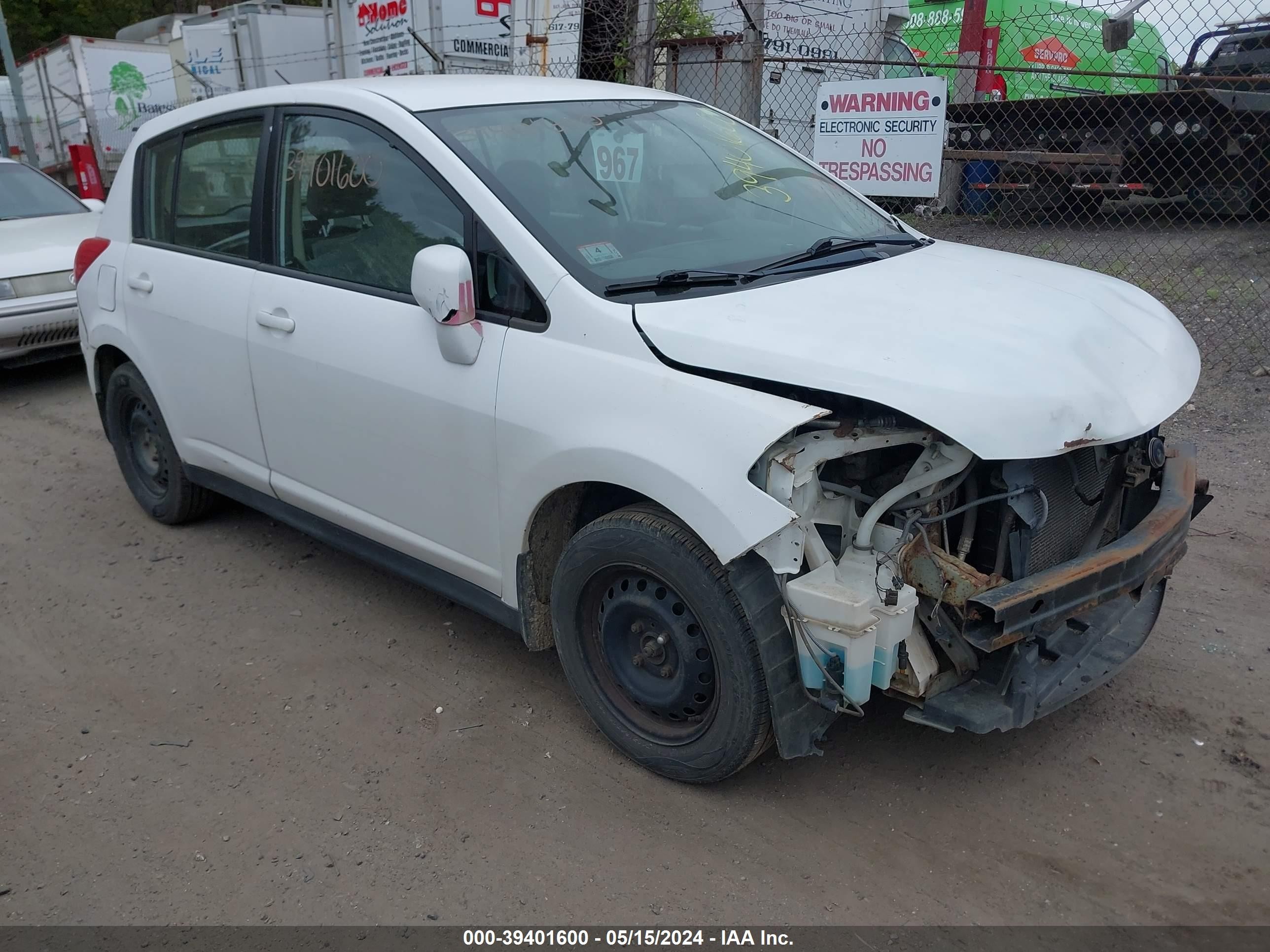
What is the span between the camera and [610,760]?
323 cm

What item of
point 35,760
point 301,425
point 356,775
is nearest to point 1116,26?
point 301,425

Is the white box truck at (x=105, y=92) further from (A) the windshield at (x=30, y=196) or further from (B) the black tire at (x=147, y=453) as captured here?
(B) the black tire at (x=147, y=453)

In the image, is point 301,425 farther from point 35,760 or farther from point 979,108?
point 979,108

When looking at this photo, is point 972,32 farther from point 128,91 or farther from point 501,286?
point 128,91

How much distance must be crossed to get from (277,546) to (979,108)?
7468 millimetres

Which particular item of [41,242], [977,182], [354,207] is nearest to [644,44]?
[977,182]

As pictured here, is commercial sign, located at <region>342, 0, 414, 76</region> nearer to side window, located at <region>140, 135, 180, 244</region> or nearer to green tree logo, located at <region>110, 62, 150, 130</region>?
side window, located at <region>140, 135, 180, 244</region>

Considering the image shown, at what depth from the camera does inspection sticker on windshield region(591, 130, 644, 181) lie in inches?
135

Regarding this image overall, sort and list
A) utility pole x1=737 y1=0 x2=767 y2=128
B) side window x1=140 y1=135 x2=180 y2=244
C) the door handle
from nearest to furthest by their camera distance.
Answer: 1. the door handle
2. side window x1=140 y1=135 x2=180 y2=244
3. utility pole x1=737 y1=0 x2=767 y2=128

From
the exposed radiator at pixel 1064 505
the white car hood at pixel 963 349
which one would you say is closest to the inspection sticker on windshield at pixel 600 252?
the white car hood at pixel 963 349

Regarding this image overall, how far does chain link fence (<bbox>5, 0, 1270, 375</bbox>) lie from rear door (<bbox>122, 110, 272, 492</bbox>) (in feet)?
12.7

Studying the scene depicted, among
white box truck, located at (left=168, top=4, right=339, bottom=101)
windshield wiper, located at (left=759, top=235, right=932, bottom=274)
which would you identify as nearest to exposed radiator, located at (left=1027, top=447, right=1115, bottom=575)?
windshield wiper, located at (left=759, top=235, right=932, bottom=274)

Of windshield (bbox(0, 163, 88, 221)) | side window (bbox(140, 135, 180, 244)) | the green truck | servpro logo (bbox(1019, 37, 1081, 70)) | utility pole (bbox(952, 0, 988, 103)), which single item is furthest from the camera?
servpro logo (bbox(1019, 37, 1081, 70))

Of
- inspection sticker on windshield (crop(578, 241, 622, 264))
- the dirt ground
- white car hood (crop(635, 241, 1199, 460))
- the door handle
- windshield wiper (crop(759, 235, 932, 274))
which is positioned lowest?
the dirt ground
